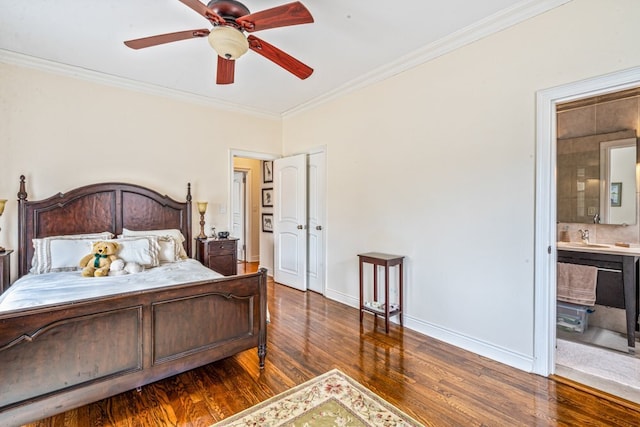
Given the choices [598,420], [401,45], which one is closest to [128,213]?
[401,45]

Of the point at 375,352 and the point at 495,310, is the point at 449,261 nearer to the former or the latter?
the point at 495,310

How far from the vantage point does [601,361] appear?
2.56m

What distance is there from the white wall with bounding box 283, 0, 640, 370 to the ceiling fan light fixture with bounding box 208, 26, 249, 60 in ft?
6.24

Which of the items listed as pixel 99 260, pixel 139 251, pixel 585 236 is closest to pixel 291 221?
pixel 139 251

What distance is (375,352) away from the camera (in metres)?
2.74

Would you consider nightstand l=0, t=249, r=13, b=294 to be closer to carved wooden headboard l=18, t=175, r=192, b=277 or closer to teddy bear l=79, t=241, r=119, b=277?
carved wooden headboard l=18, t=175, r=192, b=277

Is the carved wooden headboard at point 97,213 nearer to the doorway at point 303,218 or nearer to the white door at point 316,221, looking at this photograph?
the doorway at point 303,218

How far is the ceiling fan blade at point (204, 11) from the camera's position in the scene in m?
1.86

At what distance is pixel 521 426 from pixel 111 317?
2515 mm

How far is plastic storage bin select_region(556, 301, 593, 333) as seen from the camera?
3193 millimetres

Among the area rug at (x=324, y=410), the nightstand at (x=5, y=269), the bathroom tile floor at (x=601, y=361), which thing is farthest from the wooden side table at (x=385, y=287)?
the nightstand at (x=5, y=269)

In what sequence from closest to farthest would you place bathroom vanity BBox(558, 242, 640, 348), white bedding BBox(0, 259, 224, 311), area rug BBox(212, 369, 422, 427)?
A: 1. area rug BBox(212, 369, 422, 427)
2. white bedding BBox(0, 259, 224, 311)
3. bathroom vanity BBox(558, 242, 640, 348)

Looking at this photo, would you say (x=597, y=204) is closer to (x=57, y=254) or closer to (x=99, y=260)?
(x=99, y=260)

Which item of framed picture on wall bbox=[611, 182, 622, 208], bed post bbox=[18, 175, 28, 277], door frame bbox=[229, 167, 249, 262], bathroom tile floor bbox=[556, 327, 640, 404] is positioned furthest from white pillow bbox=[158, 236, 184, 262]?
framed picture on wall bbox=[611, 182, 622, 208]
